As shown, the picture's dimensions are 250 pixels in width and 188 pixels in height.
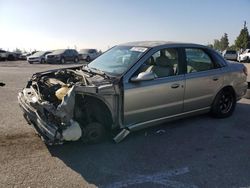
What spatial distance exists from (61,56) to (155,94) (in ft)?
85.3

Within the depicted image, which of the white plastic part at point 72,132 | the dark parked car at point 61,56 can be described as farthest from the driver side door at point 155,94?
the dark parked car at point 61,56

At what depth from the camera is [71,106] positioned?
13.6ft

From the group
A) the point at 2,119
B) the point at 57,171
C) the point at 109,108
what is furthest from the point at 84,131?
the point at 2,119

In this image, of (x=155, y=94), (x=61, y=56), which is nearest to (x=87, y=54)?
(x=61, y=56)

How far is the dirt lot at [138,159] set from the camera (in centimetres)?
362

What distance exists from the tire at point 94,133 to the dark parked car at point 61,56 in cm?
2593

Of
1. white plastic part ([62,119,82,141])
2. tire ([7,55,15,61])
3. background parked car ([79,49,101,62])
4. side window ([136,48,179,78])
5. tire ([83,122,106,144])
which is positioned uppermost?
side window ([136,48,179,78])

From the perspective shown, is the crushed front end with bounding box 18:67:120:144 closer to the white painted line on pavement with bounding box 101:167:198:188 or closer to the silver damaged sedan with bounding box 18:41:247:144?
the silver damaged sedan with bounding box 18:41:247:144

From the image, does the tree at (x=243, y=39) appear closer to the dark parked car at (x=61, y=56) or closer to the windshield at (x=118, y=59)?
the dark parked car at (x=61, y=56)

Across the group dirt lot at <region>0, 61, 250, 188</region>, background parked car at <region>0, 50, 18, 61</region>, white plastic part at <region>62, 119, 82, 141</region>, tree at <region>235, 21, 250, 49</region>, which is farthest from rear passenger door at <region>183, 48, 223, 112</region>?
tree at <region>235, 21, 250, 49</region>

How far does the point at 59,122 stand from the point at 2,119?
2.55m

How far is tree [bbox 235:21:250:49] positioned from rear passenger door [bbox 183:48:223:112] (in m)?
73.3

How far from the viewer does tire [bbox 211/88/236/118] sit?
20.4ft

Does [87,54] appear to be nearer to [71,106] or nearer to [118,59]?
[118,59]
